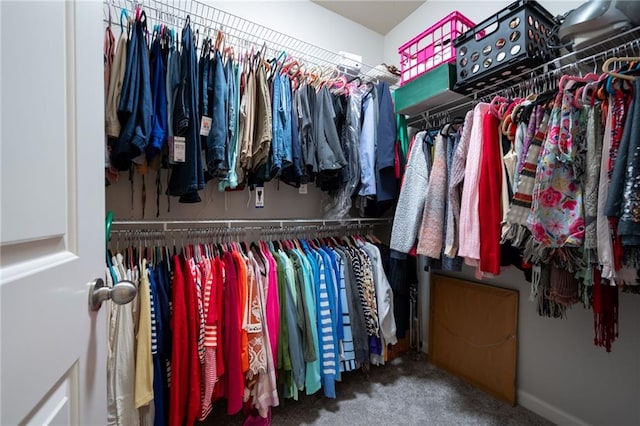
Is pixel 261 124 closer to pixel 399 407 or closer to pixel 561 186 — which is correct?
pixel 561 186

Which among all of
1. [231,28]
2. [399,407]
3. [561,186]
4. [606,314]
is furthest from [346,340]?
[231,28]

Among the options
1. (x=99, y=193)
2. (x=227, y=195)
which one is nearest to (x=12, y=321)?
(x=99, y=193)

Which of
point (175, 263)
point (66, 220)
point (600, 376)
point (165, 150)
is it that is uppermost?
point (165, 150)

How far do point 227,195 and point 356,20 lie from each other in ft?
6.38

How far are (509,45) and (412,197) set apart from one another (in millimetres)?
835

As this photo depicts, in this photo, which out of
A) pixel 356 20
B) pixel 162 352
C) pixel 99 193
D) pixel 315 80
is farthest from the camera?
pixel 356 20

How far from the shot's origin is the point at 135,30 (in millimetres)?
1192

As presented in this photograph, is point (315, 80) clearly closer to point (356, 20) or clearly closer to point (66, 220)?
point (356, 20)

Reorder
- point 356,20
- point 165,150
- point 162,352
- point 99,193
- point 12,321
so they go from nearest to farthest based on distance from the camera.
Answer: point 12,321 → point 99,193 → point 162,352 → point 165,150 → point 356,20

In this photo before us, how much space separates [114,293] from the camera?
52cm

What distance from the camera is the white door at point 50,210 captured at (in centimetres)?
31

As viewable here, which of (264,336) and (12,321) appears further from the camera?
(264,336)

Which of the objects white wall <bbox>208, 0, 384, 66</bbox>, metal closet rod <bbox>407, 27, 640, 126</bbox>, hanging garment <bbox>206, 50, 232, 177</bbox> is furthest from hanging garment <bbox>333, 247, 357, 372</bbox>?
white wall <bbox>208, 0, 384, 66</bbox>

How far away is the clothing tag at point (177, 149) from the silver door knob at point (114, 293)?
0.83m
